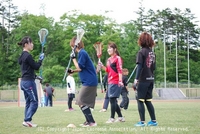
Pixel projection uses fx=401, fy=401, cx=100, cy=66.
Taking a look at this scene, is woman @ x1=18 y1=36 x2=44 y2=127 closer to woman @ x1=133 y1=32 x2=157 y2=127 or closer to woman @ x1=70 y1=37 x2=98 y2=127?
woman @ x1=70 y1=37 x2=98 y2=127

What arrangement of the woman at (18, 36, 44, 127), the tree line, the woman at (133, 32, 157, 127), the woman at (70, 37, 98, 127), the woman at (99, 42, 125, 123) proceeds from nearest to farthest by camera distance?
the woman at (133, 32, 157, 127) < the woman at (70, 37, 98, 127) < the woman at (18, 36, 44, 127) < the woman at (99, 42, 125, 123) < the tree line

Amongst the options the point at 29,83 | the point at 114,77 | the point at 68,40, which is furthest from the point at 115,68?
the point at 68,40

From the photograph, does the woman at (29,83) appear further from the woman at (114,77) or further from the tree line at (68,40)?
the tree line at (68,40)

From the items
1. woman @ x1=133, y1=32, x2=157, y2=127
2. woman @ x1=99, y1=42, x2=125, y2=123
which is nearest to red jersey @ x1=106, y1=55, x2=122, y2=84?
woman @ x1=99, y1=42, x2=125, y2=123

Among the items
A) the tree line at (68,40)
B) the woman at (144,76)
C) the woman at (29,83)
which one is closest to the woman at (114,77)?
the woman at (144,76)

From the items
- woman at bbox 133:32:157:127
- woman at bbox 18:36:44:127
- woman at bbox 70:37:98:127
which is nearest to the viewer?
woman at bbox 133:32:157:127

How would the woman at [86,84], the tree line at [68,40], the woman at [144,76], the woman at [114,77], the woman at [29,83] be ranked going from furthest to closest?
1. the tree line at [68,40]
2. the woman at [114,77]
3. the woman at [29,83]
4. the woman at [86,84]
5. the woman at [144,76]

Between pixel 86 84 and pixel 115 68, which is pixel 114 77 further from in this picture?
pixel 86 84

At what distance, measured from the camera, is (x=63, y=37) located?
67625 millimetres

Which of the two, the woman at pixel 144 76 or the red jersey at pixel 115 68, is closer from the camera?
the woman at pixel 144 76

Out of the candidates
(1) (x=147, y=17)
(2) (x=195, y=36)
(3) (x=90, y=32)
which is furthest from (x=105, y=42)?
(2) (x=195, y=36)

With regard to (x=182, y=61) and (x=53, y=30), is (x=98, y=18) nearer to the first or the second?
(x=53, y=30)

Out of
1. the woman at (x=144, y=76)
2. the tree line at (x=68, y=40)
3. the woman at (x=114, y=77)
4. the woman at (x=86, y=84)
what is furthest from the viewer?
the tree line at (x=68, y=40)

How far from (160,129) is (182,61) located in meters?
70.0
